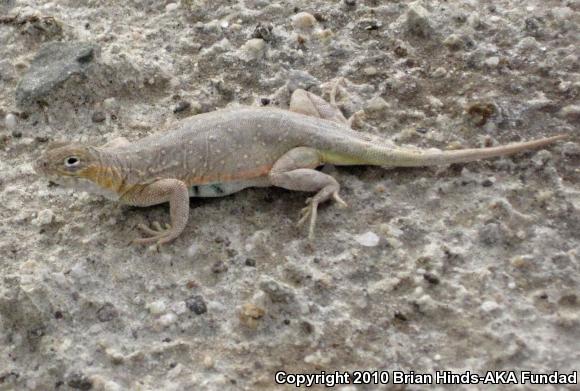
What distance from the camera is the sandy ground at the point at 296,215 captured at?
3.38 meters

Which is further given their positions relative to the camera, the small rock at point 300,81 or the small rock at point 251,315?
the small rock at point 300,81

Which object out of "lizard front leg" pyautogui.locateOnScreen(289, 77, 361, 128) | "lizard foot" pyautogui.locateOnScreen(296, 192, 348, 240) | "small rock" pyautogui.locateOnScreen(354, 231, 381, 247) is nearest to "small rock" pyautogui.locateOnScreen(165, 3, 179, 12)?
"lizard front leg" pyautogui.locateOnScreen(289, 77, 361, 128)

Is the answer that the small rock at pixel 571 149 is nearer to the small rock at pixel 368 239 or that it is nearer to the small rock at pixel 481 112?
the small rock at pixel 481 112

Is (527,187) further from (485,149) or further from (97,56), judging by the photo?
(97,56)

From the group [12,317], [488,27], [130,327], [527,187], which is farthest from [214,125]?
[488,27]

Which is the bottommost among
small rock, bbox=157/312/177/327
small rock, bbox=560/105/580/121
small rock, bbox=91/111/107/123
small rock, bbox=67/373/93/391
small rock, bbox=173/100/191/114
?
small rock, bbox=67/373/93/391

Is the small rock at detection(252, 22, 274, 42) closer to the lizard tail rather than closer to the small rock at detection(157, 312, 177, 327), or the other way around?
the lizard tail

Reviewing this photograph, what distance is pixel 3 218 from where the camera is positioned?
418cm

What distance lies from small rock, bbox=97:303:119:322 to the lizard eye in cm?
87

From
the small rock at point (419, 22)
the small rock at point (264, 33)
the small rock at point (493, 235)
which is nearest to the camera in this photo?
the small rock at point (493, 235)

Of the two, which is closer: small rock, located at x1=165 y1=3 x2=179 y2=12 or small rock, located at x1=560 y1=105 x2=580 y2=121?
small rock, located at x1=560 y1=105 x2=580 y2=121

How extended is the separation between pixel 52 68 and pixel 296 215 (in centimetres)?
222

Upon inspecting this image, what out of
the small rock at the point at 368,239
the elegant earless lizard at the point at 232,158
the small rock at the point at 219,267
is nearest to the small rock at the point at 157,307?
the small rock at the point at 219,267

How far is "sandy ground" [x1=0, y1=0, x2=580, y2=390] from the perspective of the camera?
3.38 meters
